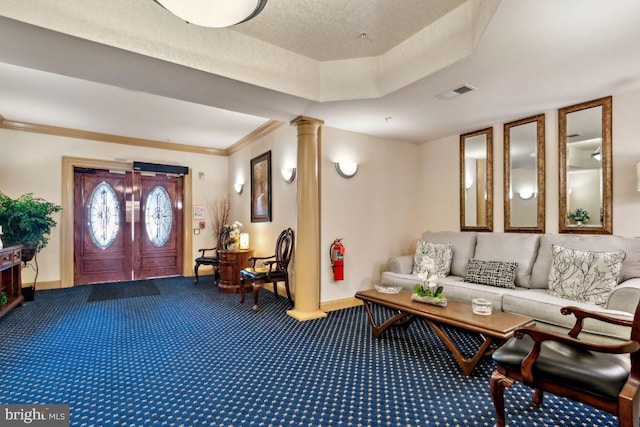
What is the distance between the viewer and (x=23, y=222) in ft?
15.3

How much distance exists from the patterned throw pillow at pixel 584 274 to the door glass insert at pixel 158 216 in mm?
6732

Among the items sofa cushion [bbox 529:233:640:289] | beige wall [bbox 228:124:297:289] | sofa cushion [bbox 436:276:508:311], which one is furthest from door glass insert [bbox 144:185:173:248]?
sofa cushion [bbox 529:233:640:289]

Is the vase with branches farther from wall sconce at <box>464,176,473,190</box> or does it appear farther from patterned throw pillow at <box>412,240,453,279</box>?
wall sconce at <box>464,176,473,190</box>

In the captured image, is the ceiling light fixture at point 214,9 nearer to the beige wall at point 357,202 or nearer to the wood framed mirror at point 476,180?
the beige wall at point 357,202

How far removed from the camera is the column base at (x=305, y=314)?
4.05 m

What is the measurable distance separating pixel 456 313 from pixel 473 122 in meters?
2.78

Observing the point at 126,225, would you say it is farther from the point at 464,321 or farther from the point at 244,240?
the point at 464,321

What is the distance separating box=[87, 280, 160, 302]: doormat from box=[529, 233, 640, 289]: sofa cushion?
5.55 m

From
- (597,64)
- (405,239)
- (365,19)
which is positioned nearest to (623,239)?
(597,64)

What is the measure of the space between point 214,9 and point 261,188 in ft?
13.7

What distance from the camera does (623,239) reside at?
3.21 meters

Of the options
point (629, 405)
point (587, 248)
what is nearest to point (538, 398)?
point (629, 405)

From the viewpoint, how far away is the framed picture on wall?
18.5 feet

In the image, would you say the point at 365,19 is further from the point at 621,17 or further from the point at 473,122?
the point at 473,122
